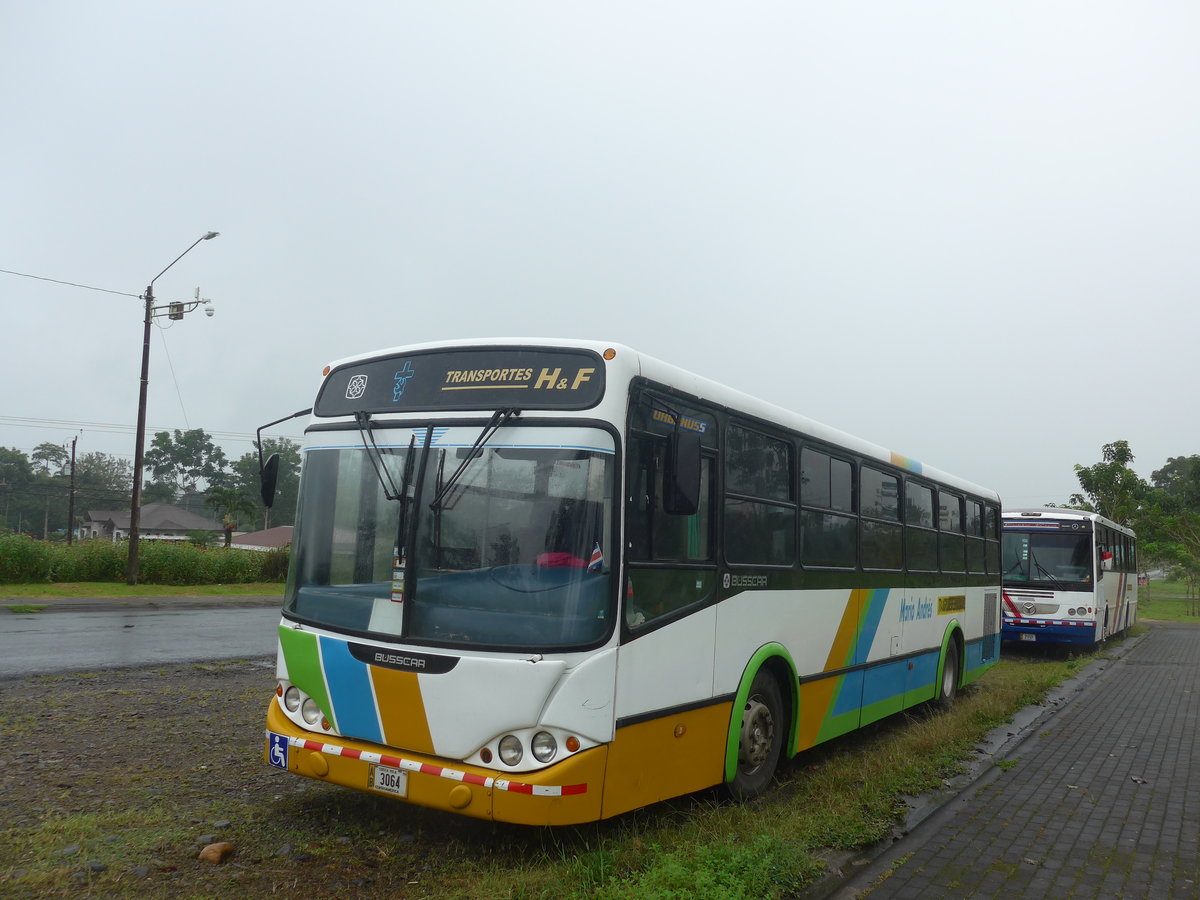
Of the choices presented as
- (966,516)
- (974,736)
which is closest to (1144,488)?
(966,516)

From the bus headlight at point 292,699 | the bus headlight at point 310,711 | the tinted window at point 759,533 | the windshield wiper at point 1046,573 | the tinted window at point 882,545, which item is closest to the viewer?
the bus headlight at point 310,711

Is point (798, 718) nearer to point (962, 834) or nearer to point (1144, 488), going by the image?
point (962, 834)

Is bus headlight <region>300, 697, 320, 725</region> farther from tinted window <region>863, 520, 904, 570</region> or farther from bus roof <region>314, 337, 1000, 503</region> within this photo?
tinted window <region>863, 520, 904, 570</region>

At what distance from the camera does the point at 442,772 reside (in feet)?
15.6

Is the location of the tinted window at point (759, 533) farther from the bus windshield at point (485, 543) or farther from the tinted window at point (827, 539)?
the bus windshield at point (485, 543)

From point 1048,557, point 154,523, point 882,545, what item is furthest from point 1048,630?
point 154,523

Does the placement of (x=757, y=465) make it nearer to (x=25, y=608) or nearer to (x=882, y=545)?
(x=882, y=545)

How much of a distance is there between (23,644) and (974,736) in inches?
482

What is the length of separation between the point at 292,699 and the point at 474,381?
2.18m

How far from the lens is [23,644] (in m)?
13.0

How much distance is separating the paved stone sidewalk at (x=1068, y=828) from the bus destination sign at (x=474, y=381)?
9.74 feet

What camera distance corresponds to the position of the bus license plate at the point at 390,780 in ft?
15.9

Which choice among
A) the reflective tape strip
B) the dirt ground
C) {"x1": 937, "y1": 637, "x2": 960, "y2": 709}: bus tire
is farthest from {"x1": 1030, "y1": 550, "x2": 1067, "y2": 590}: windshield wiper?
the reflective tape strip

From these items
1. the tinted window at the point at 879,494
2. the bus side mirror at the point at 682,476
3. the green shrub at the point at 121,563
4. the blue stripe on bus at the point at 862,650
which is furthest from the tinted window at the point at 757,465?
the green shrub at the point at 121,563
